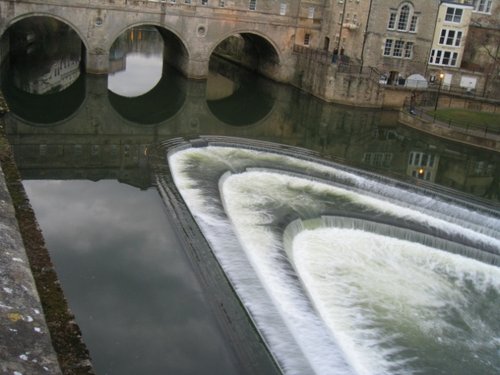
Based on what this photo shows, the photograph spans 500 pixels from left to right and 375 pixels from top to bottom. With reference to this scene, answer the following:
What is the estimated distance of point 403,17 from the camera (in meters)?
48.6

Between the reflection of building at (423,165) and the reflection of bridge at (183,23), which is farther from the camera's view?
the reflection of bridge at (183,23)

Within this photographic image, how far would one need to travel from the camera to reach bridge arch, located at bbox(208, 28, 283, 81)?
50.6m

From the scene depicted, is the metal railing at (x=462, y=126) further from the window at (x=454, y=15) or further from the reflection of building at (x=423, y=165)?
the window at (x=454, y=15)

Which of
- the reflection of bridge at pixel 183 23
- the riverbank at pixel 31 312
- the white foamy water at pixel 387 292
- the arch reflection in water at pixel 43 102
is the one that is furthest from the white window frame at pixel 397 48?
the riverbank at pixel 31 312

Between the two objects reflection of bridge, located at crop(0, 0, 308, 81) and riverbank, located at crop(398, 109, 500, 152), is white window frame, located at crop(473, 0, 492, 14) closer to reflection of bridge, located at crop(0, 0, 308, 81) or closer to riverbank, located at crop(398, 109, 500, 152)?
reflection of bridge, located at crop(0, 0, 308, 81)

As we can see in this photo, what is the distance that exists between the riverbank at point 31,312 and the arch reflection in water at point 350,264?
4.97 metres

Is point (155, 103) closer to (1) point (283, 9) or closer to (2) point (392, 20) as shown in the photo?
(1) point (283, 9)

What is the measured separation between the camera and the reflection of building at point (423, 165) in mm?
29891

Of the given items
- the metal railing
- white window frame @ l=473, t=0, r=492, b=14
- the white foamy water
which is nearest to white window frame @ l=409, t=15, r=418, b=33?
white window frame @ l=473, t=0, r=492, b=14

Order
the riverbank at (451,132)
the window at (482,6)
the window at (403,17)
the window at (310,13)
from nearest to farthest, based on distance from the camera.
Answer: the riverbank at (451,132)
the window at (403,17)
the window at (482,6)
the window at (310,13)

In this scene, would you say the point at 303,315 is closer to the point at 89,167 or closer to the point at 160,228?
the point at 160,228

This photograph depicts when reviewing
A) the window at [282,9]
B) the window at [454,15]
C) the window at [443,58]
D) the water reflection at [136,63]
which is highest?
the window at [454,15]

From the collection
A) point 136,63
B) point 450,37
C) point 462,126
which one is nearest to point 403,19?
point 450,37

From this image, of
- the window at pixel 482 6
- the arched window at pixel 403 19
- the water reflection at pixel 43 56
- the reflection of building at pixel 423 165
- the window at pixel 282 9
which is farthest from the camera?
the window at pixel 482 6
